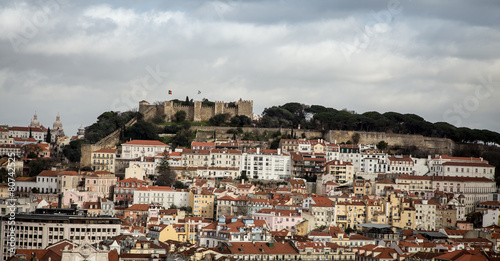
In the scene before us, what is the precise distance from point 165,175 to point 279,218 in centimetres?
1203

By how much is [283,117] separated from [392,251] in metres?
38.7

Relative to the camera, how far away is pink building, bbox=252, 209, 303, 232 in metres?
54.0

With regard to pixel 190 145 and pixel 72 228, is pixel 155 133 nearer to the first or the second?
pixel 190 145

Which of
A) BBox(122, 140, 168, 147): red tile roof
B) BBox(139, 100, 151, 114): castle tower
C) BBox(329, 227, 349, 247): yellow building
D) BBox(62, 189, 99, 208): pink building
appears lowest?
BBox(329, 227, 349, 247): yellow building

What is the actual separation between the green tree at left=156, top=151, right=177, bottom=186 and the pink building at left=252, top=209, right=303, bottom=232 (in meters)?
10.3

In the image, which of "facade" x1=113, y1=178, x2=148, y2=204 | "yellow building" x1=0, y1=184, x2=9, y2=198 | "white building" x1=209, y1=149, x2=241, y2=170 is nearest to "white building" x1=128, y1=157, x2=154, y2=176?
"white building" x1=209, y1=149, x2=241, y2=170

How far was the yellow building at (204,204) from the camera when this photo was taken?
188 ft

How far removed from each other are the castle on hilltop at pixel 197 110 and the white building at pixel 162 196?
20476 mm

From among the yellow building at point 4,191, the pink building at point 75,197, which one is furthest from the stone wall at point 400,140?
the yellow building at point 4,191

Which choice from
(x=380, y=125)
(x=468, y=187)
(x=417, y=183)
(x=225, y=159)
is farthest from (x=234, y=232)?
(x=380, y=125)

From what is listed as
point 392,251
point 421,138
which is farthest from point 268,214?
point 421,138

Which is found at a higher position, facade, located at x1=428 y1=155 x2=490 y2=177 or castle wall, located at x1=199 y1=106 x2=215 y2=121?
castle wall, located at x1=199 y1=106 x2=215 y2=121

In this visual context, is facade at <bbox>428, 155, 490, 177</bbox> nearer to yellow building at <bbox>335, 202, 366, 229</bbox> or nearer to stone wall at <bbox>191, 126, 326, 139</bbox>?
stone wall at <bbox>191, 126, 326, 139</bbox>

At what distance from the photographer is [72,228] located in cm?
4691
